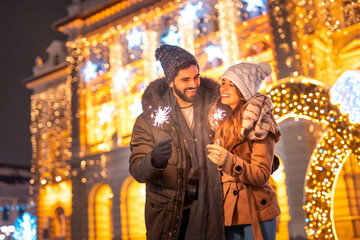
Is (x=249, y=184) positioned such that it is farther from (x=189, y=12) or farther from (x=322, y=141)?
(x=189, y=12)

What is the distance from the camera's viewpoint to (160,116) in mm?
2502

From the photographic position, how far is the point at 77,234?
55.4 feet

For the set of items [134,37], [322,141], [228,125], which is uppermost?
[134,37]

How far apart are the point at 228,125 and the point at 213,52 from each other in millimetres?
12170

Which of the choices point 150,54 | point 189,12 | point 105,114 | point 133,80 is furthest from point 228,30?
point 105,114

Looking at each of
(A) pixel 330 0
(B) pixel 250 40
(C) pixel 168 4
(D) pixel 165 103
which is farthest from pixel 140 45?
(D) pixel 165 103

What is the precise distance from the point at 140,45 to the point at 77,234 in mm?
8288

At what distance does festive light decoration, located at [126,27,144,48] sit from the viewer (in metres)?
16.4

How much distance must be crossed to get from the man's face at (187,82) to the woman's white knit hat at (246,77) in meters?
0.20

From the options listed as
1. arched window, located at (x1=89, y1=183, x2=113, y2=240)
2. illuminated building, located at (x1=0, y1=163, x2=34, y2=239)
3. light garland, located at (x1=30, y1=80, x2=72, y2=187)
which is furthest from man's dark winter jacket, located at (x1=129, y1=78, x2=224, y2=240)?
illuminated building, located at (x1=0, y1=163, x2=34, y2=239)

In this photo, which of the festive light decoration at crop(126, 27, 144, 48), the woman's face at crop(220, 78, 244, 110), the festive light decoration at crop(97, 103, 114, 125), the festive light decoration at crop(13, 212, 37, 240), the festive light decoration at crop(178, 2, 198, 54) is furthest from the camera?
the festive light decoration at crop(13, 212, 37, 240)

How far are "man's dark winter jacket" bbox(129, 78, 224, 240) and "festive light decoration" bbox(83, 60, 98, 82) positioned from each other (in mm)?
15778

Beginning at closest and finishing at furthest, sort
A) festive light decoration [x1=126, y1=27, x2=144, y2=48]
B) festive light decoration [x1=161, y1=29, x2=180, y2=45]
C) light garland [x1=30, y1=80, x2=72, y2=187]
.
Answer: festive light decoration [x1=161, y1=29, x2=180, y2=45] → festive light decoration [x1=126, y1=27, x2=144, y2=48] → light garland [x1=30, y1=80, x2=72, y2=187]

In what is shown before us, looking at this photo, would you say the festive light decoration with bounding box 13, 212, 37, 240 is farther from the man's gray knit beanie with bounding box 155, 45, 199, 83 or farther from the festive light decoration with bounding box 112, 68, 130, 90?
the man's gray knit beanie with bounding box 155, 45, 199, 83
